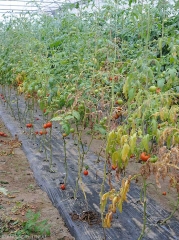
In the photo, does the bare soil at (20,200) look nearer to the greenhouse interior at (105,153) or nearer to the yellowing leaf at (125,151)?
the greenhouse interior at (105,153)

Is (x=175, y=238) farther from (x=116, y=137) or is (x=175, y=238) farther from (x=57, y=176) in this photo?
(x=57, y=176)

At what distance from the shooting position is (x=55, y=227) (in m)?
2.84

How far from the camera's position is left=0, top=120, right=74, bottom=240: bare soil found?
277 cm

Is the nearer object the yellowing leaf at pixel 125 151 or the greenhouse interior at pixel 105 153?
the yellowing leaf at pixel 125 151

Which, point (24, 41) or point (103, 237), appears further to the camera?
point (24, 41)

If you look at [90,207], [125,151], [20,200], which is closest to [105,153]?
[125,151]

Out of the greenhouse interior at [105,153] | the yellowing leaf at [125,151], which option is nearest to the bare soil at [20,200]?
the greenhouse interior at [105,153]

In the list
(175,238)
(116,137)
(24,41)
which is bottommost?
(175,238)

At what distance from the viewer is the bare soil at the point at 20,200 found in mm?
2774

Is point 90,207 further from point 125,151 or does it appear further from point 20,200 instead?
point 125,151

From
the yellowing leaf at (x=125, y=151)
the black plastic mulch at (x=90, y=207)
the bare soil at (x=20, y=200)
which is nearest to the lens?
the yellowing leaf at (x=125, y=151)

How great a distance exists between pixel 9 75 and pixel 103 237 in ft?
14.1

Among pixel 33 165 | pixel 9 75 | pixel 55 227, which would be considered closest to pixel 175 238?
pixel 55 227

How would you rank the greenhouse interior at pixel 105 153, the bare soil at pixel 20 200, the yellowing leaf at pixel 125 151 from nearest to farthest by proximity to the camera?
the yellowing leaf at pixel 125 151, the greenhouse interior at pixel 105 153, the bare soil at pixel 20 200
